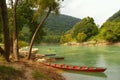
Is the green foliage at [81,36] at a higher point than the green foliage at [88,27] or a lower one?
lower

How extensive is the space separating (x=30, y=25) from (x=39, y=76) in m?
21.4

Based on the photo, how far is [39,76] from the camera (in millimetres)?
14773

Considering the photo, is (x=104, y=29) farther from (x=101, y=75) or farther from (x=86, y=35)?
(x=101, y=75)

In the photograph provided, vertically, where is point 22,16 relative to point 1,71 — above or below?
above

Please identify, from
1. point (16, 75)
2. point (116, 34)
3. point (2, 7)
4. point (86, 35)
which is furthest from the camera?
point (86, 35)

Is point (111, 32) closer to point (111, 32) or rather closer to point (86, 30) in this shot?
point (111, 32)

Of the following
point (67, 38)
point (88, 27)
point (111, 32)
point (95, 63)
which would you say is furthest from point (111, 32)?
point (95, 63)

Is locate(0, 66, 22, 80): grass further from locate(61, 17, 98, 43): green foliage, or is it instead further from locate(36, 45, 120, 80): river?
locate(61, 17, 98, 43): green foliage

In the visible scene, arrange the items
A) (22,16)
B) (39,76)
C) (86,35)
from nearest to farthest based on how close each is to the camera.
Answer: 1. (39,76)
2. (22,16)
3. (86,35)

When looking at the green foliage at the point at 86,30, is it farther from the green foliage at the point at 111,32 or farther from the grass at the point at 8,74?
the grass at the point at 8,74

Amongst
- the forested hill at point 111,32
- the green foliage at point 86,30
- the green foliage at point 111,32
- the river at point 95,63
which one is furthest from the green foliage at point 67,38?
the river at point 95,63

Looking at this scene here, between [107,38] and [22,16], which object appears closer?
[22,16]

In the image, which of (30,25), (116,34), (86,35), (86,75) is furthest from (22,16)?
(86,35)

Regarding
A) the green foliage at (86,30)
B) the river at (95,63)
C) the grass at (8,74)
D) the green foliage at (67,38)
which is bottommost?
the river at (95,63)
